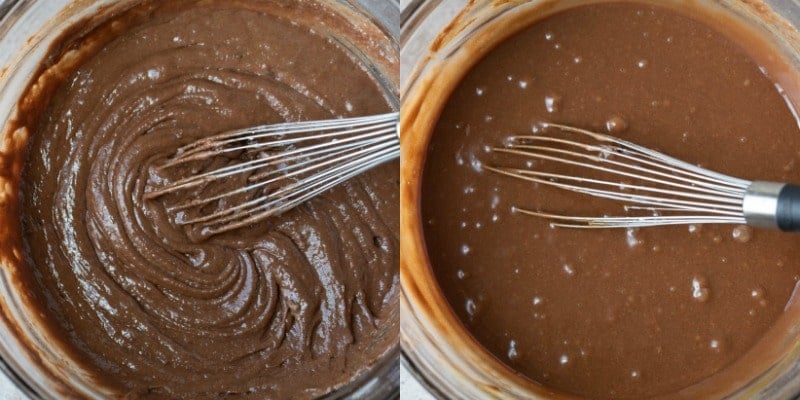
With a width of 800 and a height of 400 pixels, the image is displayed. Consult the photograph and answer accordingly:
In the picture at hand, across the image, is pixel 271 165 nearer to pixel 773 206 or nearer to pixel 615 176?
pixel 615 176

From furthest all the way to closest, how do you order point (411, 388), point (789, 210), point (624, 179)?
point (411, 388)
point (624, 179)
point (789, 210)

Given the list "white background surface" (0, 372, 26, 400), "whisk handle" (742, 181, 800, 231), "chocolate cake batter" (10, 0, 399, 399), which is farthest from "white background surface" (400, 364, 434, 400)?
"white background surface" (0, 372, 26, 400)

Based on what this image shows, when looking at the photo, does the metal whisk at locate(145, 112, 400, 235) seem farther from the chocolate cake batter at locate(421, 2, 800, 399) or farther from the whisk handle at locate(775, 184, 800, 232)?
the whisk handle at locate(775, 184, 800, 232)

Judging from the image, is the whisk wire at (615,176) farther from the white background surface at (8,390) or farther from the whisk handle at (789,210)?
the white background surface at (8,390)

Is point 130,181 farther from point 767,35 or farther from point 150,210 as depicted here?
point 767,35

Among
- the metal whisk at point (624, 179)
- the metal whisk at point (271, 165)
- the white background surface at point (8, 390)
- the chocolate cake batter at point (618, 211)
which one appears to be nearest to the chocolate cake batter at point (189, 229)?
the metal whisk at point (271, 165)

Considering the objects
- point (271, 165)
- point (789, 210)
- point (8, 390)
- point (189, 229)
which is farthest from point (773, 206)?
point (8, 390)
